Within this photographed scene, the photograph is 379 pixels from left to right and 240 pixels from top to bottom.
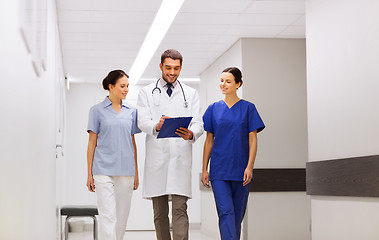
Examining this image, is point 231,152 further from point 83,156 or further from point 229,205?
point 83,156

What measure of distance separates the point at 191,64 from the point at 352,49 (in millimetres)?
5206

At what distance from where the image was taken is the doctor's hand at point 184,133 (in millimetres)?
3607

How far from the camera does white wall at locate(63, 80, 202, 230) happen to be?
10.9m

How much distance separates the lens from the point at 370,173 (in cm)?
381

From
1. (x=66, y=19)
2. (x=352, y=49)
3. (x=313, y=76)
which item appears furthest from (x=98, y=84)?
(x=352, y=49)

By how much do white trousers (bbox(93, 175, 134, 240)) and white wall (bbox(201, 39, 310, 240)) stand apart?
11.0ft

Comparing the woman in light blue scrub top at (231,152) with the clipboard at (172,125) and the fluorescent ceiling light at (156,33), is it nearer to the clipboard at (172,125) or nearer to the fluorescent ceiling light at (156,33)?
the clipboard at (172,125)

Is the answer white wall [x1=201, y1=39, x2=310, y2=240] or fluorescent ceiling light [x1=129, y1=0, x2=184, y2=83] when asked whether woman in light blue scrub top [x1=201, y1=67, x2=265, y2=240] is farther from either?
white wall [x1=201, y1=39, x2=310, y2=240]

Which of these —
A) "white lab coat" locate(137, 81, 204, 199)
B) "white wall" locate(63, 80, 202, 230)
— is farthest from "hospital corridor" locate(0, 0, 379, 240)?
"white wall" locate(63, 80, 202, 230)

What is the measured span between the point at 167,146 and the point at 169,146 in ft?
0.04

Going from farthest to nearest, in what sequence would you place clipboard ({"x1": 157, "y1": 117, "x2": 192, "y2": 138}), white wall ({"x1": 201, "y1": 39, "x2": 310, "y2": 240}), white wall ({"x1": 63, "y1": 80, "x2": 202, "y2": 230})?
white wall ({"x1": 63, "y1": 80, "x2": 202, "y2": 230}) → white wall ({"x1": 201, "y1": 39, "x2": 310, "y2": 240}) → clipboard ({"x1": 157, "y1": 117, "x2": 192, "y2": 138})

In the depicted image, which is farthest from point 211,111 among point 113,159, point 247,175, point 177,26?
point 177,26

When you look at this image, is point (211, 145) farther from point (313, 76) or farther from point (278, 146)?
point (278, 146)

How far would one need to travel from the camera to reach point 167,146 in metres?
3.79
